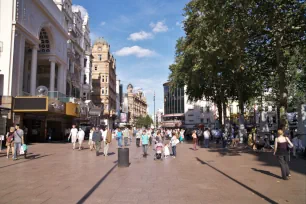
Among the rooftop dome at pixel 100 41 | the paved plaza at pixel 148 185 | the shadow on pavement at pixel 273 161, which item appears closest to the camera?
the paved plaza at pixel 148 185

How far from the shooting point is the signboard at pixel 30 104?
24.2 m

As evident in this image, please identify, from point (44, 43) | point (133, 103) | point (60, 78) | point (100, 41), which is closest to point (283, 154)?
point (44, 43)

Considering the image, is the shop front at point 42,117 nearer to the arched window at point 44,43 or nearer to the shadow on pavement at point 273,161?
the arched window at point 44,43

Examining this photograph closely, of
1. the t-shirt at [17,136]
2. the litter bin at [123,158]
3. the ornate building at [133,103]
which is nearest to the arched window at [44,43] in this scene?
the t-shirt at [17,136]

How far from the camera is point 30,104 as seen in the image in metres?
24.4

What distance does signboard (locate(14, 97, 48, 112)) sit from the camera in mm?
24172

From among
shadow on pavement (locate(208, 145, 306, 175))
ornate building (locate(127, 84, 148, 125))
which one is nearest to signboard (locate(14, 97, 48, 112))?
shadow on pavement (locate(208, 145, 306, 175))

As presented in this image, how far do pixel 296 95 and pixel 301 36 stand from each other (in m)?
28.0

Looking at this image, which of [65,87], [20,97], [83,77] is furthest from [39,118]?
[83,77]

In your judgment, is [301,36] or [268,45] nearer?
[301,36]

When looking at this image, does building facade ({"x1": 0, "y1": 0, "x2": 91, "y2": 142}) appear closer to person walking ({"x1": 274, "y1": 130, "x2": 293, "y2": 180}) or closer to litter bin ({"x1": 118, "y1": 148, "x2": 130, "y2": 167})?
litter bin ({"x1": 118, "y1": 148, "x2": 130, "y2": 167})

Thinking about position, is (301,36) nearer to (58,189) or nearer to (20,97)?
(58,189)

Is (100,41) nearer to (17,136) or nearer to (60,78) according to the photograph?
(60,78)

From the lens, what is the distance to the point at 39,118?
29.4m
